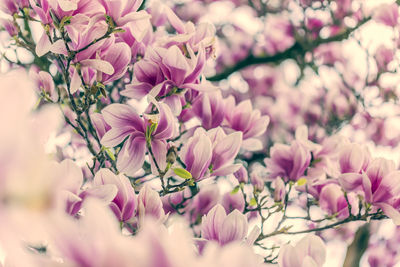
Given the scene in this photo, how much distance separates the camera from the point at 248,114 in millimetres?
1276

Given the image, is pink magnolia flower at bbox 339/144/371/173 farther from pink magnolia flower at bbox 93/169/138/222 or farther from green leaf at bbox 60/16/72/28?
green leaf at bbox 60/16/72/28

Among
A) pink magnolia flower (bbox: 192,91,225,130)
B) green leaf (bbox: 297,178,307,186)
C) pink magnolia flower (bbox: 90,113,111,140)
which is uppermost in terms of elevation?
pink magnolia flower (bbox: 90,113,111,140)

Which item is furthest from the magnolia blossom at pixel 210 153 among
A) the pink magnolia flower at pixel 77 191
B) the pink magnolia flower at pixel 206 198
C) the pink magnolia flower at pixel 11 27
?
the pink magnolia flower at pixel 11 27

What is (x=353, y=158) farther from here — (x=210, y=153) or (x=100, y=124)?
(x=100, y=124)

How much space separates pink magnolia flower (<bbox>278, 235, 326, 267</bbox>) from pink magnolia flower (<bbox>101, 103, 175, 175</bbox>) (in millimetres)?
354

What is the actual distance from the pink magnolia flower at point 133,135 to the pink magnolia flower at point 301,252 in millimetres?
354

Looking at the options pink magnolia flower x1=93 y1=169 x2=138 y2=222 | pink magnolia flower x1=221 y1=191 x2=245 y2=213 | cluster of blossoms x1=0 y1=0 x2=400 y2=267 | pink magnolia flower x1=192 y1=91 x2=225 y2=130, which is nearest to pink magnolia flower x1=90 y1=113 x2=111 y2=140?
cluster of blossoms x1=0 y1=0 x2=400 y2=267

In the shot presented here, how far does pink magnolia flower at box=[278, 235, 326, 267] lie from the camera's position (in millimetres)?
750

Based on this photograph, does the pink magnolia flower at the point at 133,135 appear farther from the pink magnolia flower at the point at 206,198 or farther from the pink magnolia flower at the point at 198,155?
the pink magnolia flower at the point at 206,198

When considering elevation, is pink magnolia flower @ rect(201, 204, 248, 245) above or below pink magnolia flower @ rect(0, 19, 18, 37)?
below

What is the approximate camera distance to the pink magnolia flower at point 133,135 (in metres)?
0.98

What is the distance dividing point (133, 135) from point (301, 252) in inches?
17.4

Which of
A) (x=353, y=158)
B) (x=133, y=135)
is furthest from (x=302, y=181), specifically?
(x=133, y=135)

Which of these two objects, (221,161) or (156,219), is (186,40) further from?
(156,219)
